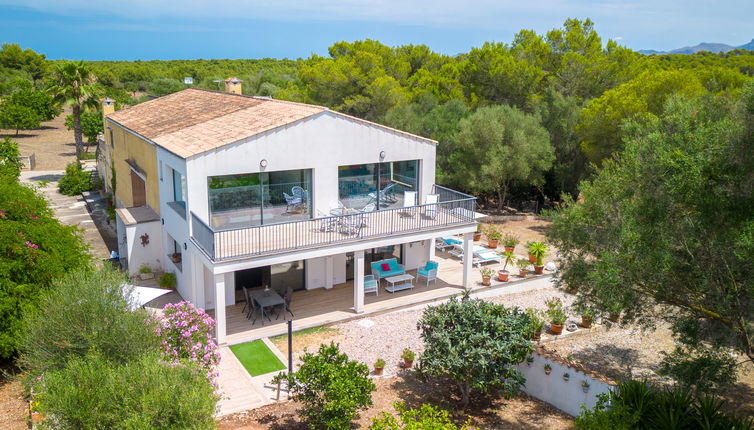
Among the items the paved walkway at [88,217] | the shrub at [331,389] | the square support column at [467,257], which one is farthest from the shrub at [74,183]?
the shrub at [331,389]

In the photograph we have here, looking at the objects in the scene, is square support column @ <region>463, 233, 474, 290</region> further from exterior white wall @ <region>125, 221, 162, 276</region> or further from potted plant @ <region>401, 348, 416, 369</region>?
exterior white wall @ <region>125, 221, 162, 276</region>

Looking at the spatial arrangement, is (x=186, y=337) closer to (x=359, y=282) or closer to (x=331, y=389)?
(x=331, y=389)

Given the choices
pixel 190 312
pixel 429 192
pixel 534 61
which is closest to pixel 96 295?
pixel 190 312

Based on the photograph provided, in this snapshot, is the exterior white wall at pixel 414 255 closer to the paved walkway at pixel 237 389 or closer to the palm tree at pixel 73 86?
the paved walkway at pixel 237 389

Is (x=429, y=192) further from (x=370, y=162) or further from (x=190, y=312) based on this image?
(x=190, y=312)

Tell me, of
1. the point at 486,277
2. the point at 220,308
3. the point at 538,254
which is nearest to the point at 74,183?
the point at 220,308

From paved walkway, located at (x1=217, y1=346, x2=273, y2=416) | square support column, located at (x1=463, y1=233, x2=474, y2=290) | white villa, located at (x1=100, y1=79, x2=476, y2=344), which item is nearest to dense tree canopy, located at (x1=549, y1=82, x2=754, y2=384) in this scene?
square support column, located at (x1=463, y1=233, x2=474, y2=290)
